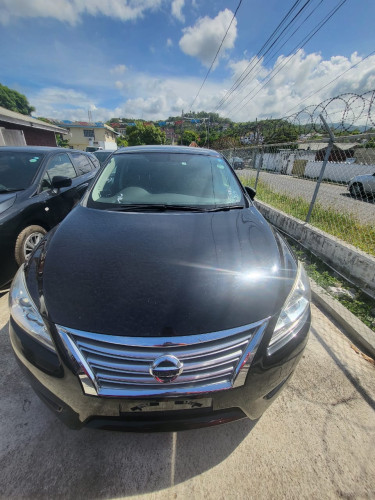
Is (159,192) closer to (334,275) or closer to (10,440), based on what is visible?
(10,440)

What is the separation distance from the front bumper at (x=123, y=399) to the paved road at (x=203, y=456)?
34cm

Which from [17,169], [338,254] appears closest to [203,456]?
[338,254]

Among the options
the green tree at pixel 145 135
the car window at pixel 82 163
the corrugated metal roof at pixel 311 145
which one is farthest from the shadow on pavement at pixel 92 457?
the green tree at pixel 145 135

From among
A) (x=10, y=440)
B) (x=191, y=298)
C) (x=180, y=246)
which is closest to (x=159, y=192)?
(x=180, y=246)

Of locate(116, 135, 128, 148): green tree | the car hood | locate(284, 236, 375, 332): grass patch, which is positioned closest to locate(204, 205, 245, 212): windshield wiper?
the car hood

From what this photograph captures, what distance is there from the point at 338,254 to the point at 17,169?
14.3 feet

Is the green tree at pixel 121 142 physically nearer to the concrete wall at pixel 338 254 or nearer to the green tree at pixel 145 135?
the green tree at pixel 145 135

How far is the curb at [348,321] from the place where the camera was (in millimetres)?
2102

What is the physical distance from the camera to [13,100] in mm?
46281

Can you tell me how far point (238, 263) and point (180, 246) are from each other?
364mm

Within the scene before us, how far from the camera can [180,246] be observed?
146 cm

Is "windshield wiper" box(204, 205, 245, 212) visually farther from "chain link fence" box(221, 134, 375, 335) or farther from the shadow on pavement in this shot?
"chain link fence" box(221, 134, 375, 335)

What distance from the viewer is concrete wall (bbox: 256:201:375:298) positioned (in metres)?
2.74

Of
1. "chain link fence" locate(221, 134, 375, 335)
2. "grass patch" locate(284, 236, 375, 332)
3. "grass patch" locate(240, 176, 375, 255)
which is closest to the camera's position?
"grass patch" locate(284, 236, 375, 332)
